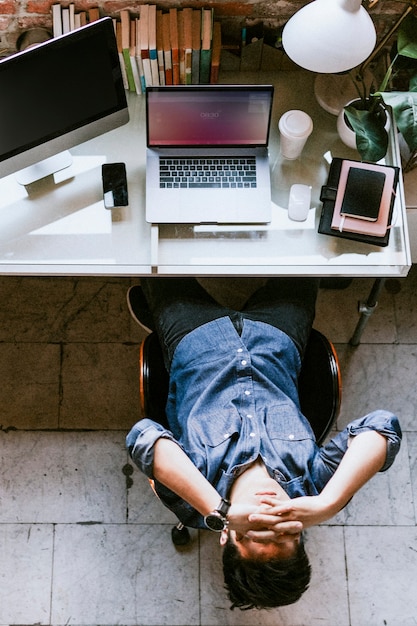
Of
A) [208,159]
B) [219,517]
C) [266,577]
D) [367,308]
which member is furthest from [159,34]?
[266,577]

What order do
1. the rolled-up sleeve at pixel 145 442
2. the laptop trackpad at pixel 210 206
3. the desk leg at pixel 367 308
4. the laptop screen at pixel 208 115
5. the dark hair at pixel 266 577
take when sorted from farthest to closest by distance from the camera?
the desk leg at pixel 367 308 → the laptop trackpad at pixel 210 206 → the laptop screen at pixel 208 115 → the rolled-up sleeve at pixel 145 442 → the dark hair at pixel 266 577

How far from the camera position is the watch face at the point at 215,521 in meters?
1.76

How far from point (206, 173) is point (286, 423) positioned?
2.68ft

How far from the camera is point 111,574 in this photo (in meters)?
2.53

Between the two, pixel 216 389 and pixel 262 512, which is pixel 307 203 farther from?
pixel 262 512

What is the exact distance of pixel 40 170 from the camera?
2164 mm

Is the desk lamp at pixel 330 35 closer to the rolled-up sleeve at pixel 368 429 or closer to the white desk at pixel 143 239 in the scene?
the white desk at pixel 143 239

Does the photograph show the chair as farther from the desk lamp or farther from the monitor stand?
the desk lamp

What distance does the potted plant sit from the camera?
1963 mm

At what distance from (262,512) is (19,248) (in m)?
1.07

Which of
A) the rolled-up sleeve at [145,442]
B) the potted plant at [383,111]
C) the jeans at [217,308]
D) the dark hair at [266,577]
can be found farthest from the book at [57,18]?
the dark hair at [266,577]

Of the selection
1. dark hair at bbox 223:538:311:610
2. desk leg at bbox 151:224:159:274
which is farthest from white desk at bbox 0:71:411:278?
dark hair at bbox 223:538:311:610

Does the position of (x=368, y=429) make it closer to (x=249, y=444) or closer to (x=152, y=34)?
(x=249, y=444)

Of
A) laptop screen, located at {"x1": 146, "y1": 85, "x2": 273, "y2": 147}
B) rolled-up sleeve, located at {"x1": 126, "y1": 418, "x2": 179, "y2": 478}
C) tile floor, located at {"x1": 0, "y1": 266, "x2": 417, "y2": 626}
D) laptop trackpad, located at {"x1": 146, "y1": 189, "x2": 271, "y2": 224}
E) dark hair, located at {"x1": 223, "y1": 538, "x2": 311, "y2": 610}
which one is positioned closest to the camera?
dark hair, located at {"x1": 223, "y1": 538, "x2": 311, "y2": 610}
